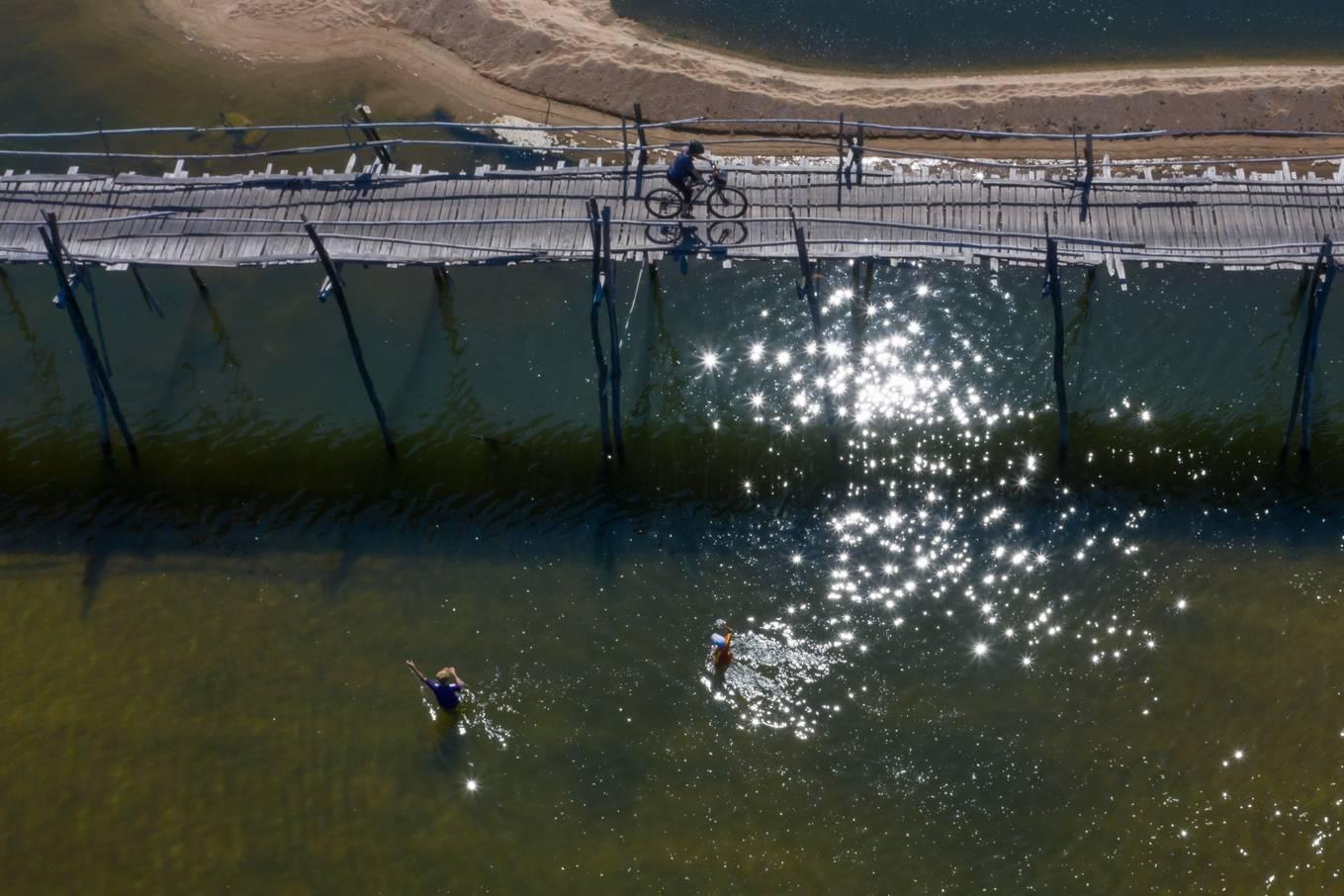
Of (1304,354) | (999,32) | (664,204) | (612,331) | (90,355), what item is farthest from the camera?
(999,32)

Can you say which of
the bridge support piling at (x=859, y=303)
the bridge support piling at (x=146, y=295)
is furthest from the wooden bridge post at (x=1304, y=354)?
the bridge support piling at (x=146, y=295)

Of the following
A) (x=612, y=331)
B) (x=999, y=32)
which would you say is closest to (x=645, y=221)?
(x=612, y=331)

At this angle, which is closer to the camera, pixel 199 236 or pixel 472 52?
pixel 199 236

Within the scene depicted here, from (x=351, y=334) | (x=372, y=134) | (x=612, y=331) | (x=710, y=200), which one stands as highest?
(x=372, y=134)

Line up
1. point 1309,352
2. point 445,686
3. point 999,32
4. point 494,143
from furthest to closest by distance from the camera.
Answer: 1. point 999,32
2. point 494,143
3. point 1309,352
4. point 445,686

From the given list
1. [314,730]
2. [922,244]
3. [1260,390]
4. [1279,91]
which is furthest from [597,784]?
[1279,91]

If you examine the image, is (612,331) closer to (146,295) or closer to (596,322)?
(596,322)

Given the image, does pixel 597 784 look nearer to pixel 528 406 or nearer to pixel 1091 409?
pixel 528 406

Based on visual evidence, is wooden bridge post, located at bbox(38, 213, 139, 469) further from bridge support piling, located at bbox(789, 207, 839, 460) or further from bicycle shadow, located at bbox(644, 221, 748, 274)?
bridge support piling, located at bbox(789, 207, 839, 460)
